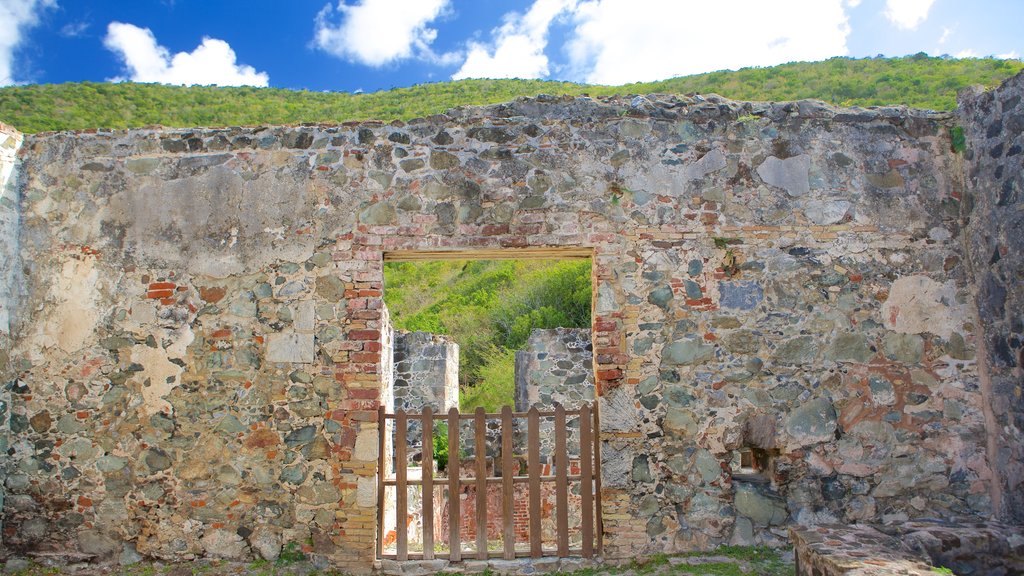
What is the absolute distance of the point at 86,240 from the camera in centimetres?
552

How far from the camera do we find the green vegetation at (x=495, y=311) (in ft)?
56.0

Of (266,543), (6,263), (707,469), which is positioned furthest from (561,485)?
(6,263)

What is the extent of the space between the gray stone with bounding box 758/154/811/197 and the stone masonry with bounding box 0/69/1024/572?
0.02 meters

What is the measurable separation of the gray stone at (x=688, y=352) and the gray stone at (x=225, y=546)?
330cm

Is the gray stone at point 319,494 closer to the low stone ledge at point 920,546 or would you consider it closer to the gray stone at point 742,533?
the gray stone at point 742,533

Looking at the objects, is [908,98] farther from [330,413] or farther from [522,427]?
[330,413]

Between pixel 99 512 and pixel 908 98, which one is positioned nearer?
pixel 99 512

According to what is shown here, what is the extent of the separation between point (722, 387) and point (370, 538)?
8.91 feet

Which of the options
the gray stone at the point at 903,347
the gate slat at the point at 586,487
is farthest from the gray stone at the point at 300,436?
the gray stone at the point at 903,347

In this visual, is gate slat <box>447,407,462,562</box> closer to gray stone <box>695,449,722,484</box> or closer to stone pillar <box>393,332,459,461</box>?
gray stone <box>695,449,722,484</box>

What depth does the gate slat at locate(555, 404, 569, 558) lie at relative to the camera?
205 inches

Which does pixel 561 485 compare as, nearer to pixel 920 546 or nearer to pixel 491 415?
pixel 491 415

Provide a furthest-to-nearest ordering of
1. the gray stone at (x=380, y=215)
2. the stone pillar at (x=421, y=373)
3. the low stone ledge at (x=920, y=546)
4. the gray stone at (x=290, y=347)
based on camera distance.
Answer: the stone pillar at (x=421, y=373) → the gray stone at (x=380, y=215) → the gray stone at (x=290, y=347) → the low stone ledge at (x=920, y=546)

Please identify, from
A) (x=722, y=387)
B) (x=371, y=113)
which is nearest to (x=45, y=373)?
(x=722, y=387)
